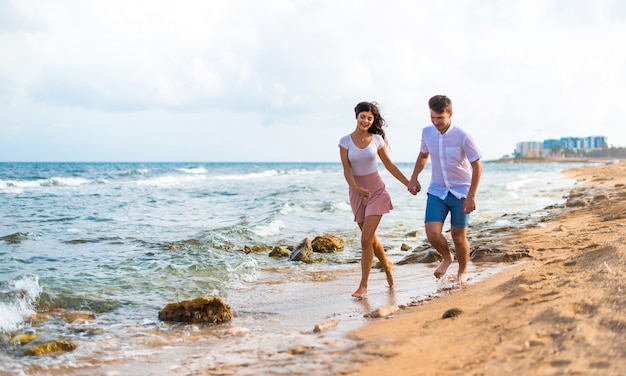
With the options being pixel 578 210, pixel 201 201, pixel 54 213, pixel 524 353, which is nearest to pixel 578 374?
pixel 524 353

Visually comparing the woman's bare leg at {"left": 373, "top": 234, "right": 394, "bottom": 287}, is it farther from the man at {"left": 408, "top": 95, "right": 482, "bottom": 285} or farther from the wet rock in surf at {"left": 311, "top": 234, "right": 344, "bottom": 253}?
the wet rock in surf at {"left": 311, "top": 234, "right": 344, "bottom": 253}

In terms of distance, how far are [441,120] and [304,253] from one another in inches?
174

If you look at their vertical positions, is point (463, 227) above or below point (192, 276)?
above

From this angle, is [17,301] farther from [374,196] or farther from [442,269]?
[442,269]

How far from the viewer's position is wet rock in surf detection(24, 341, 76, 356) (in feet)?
15.5

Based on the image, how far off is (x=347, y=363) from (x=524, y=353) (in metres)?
1.10

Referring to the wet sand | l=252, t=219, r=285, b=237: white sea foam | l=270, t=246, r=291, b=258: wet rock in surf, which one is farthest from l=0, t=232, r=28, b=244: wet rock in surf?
the wet sand

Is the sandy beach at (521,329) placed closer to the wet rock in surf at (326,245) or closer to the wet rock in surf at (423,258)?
the wet rock in surf at (423,258)

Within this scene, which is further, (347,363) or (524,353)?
(347,363)

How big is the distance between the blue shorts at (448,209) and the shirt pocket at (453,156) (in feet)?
1.14

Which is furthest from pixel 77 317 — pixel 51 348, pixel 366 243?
pixel 366 243

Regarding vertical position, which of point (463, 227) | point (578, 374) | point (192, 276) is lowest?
point (192, 276)

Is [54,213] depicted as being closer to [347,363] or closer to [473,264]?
[473,264]

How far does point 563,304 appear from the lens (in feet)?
12.4
